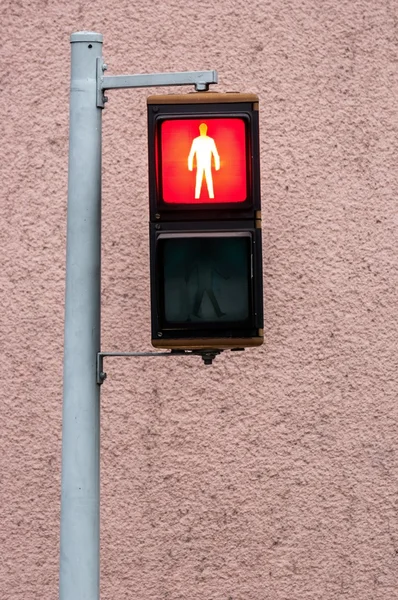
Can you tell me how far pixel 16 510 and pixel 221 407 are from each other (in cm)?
117

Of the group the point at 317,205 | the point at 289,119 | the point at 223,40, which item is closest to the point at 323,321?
the point at 317,205

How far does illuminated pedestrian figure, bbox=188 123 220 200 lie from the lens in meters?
3.04

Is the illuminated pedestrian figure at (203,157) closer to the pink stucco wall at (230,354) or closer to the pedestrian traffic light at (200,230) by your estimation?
the pedestrian traffic light at (200,230)

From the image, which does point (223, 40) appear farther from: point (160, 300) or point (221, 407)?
point (160, 300)

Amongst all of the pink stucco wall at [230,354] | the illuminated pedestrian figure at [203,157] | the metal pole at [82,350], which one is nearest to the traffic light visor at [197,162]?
the illuminated pedestrian figure at [203,157]

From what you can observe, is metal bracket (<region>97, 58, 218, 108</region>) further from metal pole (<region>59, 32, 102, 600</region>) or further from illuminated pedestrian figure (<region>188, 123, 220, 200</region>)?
illuminated pedestrian figure (<region>188, 123, 220, 200</region>)

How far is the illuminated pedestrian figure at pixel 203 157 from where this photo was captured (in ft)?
9.97

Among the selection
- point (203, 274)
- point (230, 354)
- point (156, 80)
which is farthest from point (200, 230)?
point (230, 354)

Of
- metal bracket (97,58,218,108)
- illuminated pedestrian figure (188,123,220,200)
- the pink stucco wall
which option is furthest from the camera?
the pink stucco wall

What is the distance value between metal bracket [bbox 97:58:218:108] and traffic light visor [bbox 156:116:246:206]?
22 centimetres

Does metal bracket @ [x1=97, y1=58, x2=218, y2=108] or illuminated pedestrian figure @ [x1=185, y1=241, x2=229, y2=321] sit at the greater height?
metal bracket @ [x1=97, y1=58, x2=218, y2=108]

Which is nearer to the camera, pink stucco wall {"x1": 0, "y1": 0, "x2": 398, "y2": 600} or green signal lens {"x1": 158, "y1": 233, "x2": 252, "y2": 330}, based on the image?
green signal lens {"x1": 158, "y1": 233, "x2": 252, "y2": 330}

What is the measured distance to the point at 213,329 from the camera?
10.0ft

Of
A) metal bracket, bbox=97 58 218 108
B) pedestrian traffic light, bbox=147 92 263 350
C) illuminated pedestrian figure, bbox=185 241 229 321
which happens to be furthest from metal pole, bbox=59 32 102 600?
illuminated pedestrian figure, bbox=185 241 229 321
